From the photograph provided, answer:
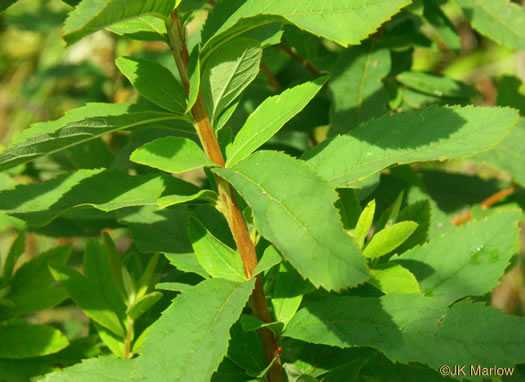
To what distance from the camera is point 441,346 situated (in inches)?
33.7

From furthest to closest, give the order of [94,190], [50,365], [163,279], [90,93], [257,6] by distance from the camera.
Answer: [90,93] < [163,279] < [50,365] < [94,190] < [257,6]

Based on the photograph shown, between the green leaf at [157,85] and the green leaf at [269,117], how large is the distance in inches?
3.9

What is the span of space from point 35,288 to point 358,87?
80cm

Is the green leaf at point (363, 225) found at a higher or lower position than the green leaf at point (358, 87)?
lower

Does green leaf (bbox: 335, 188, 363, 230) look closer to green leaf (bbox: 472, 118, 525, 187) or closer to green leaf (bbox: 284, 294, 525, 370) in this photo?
green leaf (bbox: 284, 294, 525, 370)

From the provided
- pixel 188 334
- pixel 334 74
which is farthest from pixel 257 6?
pixel 334 74

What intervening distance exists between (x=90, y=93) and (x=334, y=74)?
1256 millimetres

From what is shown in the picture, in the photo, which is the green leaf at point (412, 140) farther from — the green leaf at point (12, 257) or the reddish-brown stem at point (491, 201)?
the reddish-brown stem at point (491, 201)

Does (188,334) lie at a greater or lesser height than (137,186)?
lesser

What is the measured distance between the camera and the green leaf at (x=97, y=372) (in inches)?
35.9

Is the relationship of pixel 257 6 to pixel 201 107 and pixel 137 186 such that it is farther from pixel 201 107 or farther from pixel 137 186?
pixel 137 186

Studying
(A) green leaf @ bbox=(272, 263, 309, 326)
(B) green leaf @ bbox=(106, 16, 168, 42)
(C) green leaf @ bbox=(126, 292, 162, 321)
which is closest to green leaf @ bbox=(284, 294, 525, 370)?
(A) green leaf @ bbox=(272, 263, 309, 326)

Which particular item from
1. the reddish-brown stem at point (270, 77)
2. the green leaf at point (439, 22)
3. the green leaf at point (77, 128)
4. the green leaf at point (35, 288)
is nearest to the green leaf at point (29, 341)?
the green leaf at point (35, 288)

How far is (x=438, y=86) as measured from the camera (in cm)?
148
